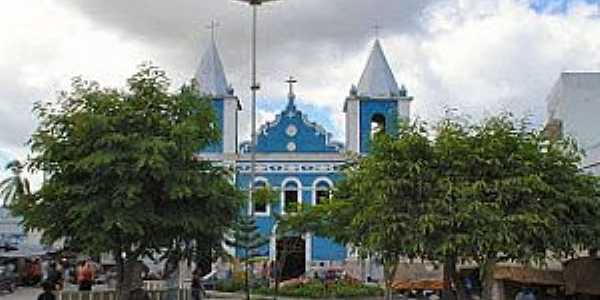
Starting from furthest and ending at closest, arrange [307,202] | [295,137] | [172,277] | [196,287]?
[295,137], [307,202], [196,287], [172,277]

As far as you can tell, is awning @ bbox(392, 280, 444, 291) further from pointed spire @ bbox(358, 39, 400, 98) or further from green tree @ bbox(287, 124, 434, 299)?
pointed spire @ bbox(358, 39, 400, 98)

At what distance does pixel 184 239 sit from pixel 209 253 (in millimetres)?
1359

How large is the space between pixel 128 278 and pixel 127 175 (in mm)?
3005

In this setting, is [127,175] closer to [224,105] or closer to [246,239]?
[246,239]

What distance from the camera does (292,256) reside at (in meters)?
60.9

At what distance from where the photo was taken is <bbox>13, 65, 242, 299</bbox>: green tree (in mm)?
22797

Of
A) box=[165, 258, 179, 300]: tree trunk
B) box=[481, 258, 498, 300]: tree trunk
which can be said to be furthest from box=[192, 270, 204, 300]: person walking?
box=[481, 258, 498, 300]: tree trunk

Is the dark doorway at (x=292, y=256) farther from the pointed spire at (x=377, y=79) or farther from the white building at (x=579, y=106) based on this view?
the white building at (x=579, y=106)

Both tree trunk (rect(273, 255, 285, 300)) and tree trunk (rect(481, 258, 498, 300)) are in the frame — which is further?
tree trunk (rect(273, 255, 285, 300))

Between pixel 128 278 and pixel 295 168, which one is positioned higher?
pixel 295 168

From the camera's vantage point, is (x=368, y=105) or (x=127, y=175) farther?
(x=368, y=105)

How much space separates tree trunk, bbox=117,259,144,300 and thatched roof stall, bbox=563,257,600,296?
33.6 feet

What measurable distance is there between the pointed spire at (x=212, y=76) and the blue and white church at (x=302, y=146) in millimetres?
60

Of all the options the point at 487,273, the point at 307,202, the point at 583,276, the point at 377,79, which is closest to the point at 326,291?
the point at 307,202
